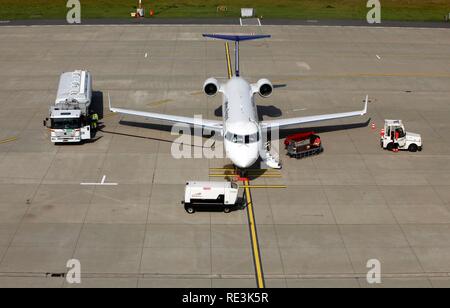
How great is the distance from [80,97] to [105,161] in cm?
717

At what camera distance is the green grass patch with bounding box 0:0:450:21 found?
269 feet

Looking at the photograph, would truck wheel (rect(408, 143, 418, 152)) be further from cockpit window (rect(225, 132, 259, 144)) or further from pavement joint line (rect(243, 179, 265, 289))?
pavement joint line (rect(243, 179, 265, 289))

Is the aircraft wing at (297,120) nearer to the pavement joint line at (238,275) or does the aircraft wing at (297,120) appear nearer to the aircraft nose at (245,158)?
the aircraft nose at (245,158)

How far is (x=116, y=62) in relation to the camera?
6081cm

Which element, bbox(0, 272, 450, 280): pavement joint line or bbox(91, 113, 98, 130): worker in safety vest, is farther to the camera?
bbox(91, 113, 98, 130): worker in safety vest

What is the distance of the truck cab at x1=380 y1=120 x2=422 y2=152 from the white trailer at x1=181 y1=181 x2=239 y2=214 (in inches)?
527

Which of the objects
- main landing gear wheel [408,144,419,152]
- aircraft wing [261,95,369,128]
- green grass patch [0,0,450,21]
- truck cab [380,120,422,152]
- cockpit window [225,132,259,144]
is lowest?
main landing gear wheel [408,144,419,152]

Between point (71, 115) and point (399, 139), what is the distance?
843 inches

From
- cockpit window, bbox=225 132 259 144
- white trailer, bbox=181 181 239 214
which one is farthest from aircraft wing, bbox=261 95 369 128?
white trailer, bbox=181 181 239 214

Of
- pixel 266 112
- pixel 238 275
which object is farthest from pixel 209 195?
pixel 266 112

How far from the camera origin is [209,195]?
3203cm

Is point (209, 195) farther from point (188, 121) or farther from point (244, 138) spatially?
point (188, 121)
